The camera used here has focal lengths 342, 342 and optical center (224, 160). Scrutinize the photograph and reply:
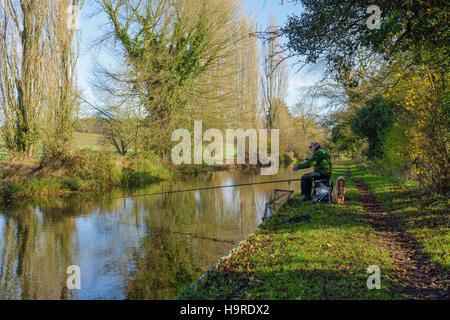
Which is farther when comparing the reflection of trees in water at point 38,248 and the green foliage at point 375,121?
the green foliage at point 375,121

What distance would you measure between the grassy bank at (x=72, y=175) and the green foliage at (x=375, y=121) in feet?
38.9

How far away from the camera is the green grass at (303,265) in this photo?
4031 millimetres

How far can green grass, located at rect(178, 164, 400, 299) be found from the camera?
13.2 ft

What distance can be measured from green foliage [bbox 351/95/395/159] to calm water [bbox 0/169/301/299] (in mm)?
6925

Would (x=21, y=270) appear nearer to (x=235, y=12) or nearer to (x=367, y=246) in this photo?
(x=367, y=246)

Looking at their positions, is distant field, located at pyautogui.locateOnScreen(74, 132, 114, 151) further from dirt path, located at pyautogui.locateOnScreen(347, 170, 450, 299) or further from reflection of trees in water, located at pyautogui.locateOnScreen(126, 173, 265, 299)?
dirt path, located at pyautogui.locateOnScreen(347, 170, 450, 299)

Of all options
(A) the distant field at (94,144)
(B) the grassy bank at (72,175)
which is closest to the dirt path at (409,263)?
(B) the grassy bank at (72,175)

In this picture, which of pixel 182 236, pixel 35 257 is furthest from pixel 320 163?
pixel 35 257

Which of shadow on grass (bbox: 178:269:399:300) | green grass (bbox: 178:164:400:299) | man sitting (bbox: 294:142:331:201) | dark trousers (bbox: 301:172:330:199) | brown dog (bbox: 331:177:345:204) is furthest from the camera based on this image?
brown dog (bbox: 331:177:345:204)

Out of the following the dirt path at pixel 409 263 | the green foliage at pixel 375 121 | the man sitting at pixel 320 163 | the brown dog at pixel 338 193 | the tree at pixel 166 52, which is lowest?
the dirt path at pixel 409 263

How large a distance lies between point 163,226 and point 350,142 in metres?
17.9

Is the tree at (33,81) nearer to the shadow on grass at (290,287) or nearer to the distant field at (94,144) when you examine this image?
the distant field at (94,144)

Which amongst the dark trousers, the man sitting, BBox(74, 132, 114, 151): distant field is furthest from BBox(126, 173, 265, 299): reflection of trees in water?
BBox(74, 132, 114, 151): distant field
